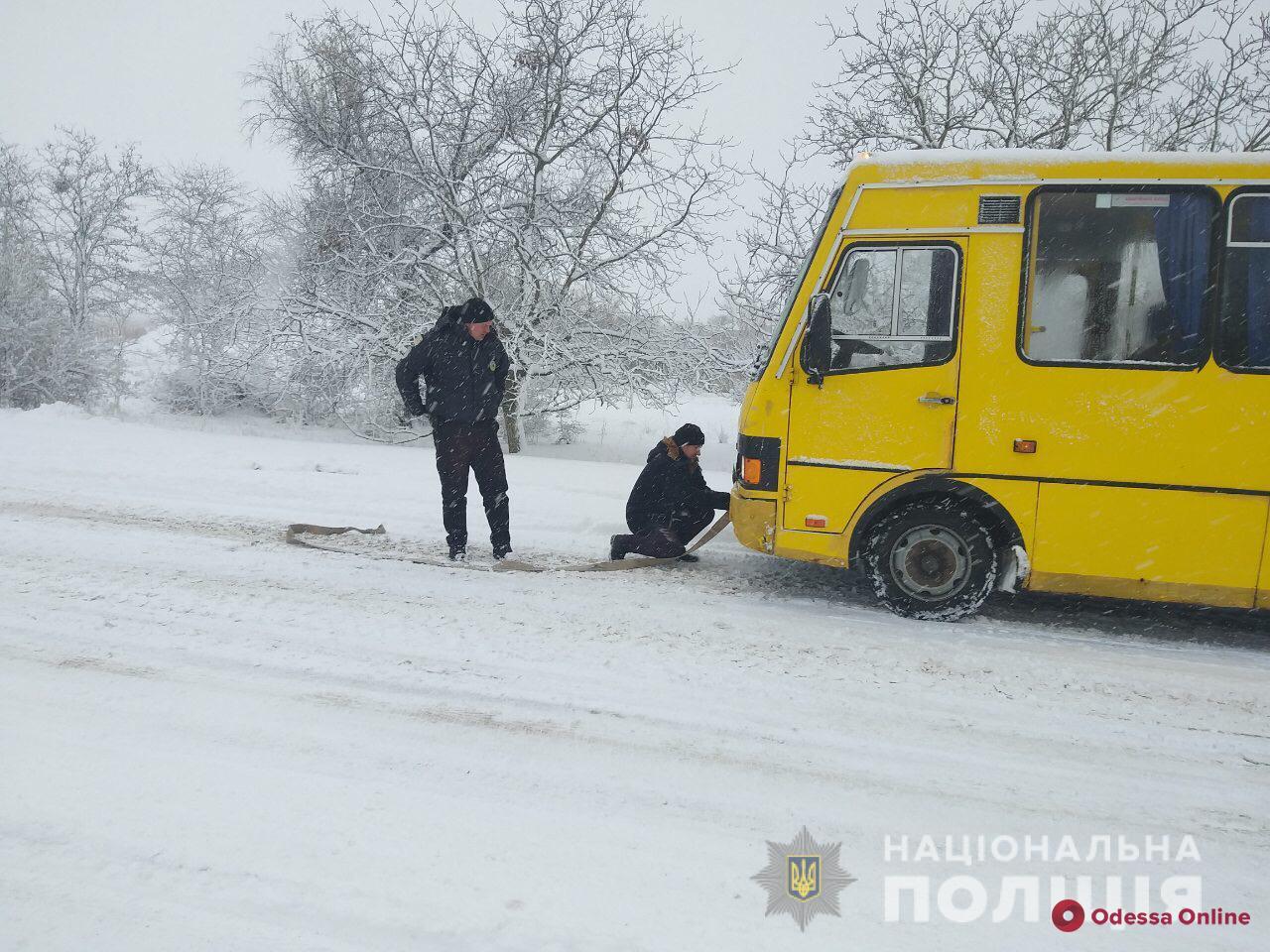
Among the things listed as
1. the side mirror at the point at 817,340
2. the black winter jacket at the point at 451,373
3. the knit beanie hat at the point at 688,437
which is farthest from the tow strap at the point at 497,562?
the side mirror at the point at 817,340

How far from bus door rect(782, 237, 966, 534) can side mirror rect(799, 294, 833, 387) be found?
0.17 feet

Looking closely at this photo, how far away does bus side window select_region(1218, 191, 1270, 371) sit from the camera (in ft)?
13.9

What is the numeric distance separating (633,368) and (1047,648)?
35.6 feet

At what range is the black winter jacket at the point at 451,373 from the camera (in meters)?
5.57

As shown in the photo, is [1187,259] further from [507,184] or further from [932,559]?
[507,184]

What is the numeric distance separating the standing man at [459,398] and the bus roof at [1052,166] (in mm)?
2746

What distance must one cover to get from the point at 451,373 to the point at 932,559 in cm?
348

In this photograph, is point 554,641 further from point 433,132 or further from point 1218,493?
point 433,132

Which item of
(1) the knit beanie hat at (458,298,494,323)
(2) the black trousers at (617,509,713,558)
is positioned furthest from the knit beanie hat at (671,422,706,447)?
(1) the knit beanie hat at (458,298,494,323)

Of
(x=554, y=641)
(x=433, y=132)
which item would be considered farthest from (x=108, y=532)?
(x=433, y=132)

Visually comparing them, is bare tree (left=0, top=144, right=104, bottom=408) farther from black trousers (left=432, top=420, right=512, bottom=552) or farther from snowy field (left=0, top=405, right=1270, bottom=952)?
black trousers (left=432, top=420, right=512, bottom=552)

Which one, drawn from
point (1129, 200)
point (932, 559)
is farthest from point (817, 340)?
point (1129, 200)

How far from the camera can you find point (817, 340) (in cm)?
467

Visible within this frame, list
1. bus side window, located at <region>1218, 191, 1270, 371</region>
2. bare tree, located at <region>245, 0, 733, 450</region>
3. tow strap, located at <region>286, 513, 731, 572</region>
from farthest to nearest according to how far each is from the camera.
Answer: bare tree, located at <region>245, 0, 733, 450</region> < tow strap, located at <region>286, 513, 731, 572</region> < bus side window, located at <region>1218, 191, 1270, 371</region>
